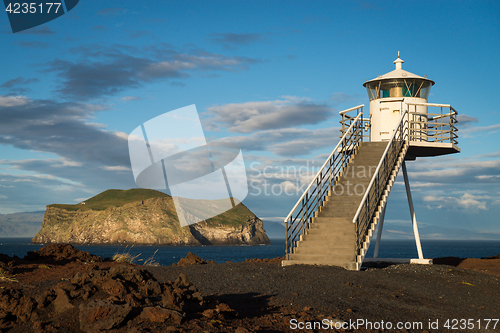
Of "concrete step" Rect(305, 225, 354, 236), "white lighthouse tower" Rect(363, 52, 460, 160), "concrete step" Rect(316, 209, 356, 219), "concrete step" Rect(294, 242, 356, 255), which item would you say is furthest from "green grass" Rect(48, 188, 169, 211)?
"concrete step" Rect(294, 242, 356, 255)

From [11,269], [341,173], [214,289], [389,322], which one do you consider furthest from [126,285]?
[341,173]

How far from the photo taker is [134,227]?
132000 mm

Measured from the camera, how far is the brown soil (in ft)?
15.6

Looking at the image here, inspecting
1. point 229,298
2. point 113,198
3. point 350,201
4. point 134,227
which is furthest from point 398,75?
point 113,198

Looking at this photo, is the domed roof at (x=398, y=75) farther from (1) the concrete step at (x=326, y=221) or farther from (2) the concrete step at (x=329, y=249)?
(2) the concrete step at (x=329, y=249)

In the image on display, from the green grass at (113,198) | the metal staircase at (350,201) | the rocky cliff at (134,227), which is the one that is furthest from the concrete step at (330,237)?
→ the green grass at (113,198)

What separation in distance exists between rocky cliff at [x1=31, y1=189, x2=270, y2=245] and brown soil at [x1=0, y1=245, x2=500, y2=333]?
122817 millimetres

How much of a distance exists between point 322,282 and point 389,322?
8.56ft

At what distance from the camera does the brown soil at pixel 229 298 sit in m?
4.75

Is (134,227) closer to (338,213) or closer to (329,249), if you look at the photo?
(338,213)

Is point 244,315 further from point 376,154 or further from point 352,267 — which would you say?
point 376,154

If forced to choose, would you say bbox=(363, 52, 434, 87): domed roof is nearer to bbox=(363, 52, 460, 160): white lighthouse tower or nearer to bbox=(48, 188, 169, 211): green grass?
bbox=(363, 52, 460, 160): white lighthouse tower

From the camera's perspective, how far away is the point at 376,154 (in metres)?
16.4

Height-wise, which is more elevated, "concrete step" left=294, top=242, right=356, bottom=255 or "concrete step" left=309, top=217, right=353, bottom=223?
"concrete step" left=309, top=217, right=353, bottom=223
